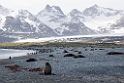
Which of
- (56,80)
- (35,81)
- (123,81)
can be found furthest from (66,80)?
(123,81)

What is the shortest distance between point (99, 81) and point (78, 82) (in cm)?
251

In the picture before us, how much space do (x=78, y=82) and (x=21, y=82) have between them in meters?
6.94

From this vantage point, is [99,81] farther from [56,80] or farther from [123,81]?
[56,80]

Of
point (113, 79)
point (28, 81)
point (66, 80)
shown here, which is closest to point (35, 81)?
point (28, 81)

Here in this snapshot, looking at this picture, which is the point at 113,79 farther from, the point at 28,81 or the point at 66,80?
the point at 28,81

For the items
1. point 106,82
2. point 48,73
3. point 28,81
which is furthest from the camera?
point 48,73

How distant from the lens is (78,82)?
37.7m

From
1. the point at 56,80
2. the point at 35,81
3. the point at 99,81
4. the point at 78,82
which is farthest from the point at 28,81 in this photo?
the point at 99,81

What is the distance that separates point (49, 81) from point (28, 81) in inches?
103

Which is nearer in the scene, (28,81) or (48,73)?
(28,81)

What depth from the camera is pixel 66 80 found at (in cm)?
3966

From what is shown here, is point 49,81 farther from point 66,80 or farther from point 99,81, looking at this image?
point 99,81

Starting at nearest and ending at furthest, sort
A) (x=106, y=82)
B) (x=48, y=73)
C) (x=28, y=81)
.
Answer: (x=106, y=82), (x=28, y=81), (x=48, y=73)

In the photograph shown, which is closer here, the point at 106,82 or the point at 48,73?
the point at 106,82
